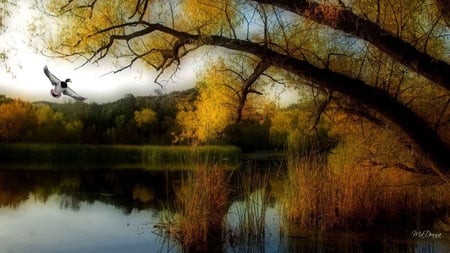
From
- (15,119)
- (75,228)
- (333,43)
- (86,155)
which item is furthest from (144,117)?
(333,43)

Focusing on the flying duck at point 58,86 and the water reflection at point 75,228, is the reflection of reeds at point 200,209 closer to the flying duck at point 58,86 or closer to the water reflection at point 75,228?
the water reflection at point 75,228

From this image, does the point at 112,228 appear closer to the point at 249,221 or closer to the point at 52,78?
A: the point at 249,221

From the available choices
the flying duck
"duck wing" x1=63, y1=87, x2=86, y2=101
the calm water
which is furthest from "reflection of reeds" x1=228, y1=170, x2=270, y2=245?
the flying duck

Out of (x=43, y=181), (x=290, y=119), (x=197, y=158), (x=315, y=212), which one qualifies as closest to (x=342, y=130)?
(x=290, y=119)

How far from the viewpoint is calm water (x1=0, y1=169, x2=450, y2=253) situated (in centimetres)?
795

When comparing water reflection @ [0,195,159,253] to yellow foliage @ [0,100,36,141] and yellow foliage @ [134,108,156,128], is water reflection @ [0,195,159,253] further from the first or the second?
yellow foliage @ [0,100,36,141]

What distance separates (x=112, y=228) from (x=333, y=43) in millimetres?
5120

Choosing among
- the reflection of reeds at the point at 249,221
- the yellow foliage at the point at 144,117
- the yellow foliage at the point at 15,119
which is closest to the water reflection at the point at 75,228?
the reflection of reeds at the point at 249,221

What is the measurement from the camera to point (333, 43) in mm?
9227

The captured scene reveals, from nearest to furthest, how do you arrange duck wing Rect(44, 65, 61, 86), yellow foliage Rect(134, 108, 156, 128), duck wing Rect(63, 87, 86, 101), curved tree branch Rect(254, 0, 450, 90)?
curved tree branch Rect(254, 0, 450, 90)
duck wing Rect(63, 87, 86, 101)
duck wing Rect(44, 65, 61, 86)
yellow foliage Rect(134, 108, 156, 128)

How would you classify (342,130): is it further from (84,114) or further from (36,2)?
(84,114)

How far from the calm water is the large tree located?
184 cm

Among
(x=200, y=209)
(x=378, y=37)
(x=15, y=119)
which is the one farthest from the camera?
(x=15, y=119)

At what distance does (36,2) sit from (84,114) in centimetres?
3375
